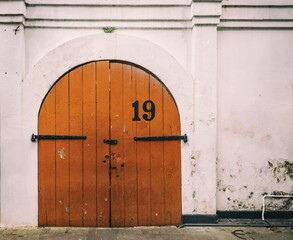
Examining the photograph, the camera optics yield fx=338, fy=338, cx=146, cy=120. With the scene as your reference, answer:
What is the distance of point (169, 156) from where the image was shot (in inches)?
223

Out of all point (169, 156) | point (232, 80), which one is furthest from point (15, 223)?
point (232, 80)

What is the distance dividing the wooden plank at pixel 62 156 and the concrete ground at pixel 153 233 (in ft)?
0.92

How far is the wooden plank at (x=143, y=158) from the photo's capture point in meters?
5.62

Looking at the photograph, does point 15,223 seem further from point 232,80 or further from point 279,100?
point 279,100

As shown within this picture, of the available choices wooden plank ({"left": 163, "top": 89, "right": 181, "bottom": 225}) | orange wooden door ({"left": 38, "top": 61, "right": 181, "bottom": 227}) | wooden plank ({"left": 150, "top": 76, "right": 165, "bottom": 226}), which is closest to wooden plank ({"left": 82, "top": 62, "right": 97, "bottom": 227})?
orange wooden door ({"left": 38, "top": 61, "right": 181, "bottom": 227})

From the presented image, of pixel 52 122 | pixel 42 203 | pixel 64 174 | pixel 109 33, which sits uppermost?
pixel 109 33

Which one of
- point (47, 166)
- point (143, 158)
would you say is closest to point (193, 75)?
point (143, 158)

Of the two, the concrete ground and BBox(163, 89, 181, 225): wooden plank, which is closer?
the concrete ground

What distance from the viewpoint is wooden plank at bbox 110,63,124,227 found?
5602mm

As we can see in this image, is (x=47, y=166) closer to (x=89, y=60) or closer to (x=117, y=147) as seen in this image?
(x=117, y=147)

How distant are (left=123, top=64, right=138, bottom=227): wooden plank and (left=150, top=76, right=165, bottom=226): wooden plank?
30cm

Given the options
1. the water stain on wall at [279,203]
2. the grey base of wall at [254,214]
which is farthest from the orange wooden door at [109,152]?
the water stain on wall at [279,203]

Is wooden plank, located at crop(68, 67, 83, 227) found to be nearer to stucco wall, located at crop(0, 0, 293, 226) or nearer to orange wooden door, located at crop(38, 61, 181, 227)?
orange wooden door, located at crop(38, 61, 181, 227)

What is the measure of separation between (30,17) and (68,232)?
140 inches
